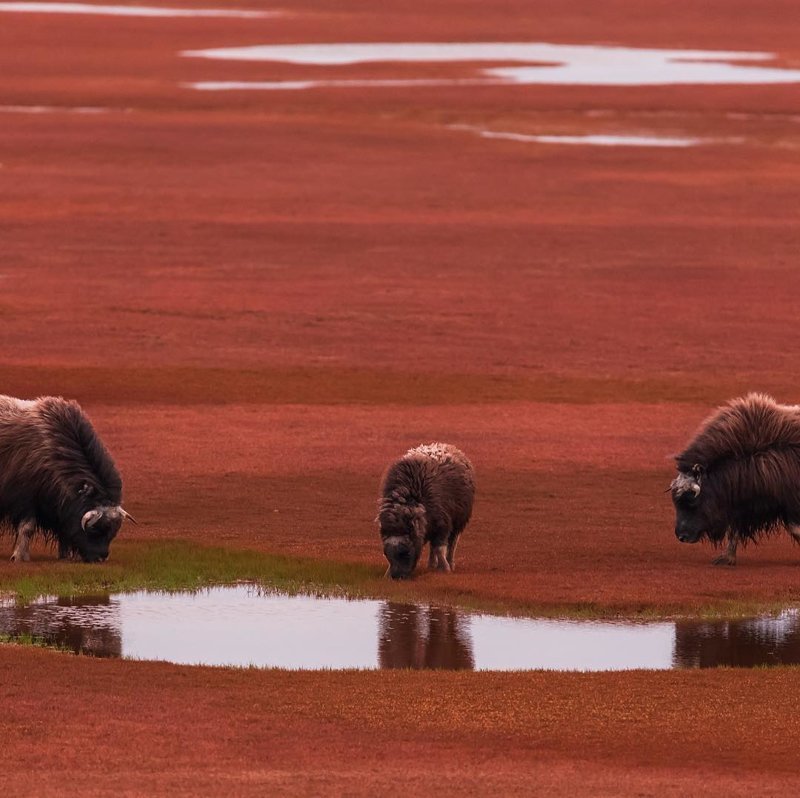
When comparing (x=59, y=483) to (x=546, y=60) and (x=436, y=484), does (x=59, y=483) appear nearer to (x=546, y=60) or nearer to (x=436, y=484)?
(x=436, y=484)

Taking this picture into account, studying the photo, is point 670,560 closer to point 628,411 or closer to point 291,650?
point 291,650

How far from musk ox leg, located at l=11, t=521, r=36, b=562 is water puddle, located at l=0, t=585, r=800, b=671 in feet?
6.72

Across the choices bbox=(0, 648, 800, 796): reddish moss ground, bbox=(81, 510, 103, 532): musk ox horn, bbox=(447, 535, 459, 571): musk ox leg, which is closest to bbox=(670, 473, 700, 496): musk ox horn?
bbox=(447, 535, 459, 571): musk ox leg

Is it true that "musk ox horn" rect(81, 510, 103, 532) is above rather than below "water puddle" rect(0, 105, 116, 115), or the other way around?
below

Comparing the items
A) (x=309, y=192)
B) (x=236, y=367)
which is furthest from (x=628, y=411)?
(x=309, y=192)

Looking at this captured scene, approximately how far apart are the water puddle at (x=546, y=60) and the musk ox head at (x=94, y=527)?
75674 millimetres

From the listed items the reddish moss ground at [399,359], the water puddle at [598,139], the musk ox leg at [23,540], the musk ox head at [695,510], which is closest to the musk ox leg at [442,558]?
the reddish moss ground at [399,359]

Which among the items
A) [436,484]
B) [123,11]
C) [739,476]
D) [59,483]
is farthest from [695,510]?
[123,11]

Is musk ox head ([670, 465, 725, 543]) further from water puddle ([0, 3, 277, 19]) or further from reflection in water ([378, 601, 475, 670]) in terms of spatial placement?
water puddle ([0, 3, 277, 19])

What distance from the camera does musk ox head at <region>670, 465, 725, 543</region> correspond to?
26.3 m

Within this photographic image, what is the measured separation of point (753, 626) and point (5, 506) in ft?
31.8

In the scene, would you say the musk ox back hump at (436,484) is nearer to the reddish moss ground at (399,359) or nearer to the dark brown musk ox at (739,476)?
the reddish moss ground at (399,359)

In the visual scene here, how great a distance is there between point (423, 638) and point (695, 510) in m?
5.71

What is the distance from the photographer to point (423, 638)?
22203 millimetres
